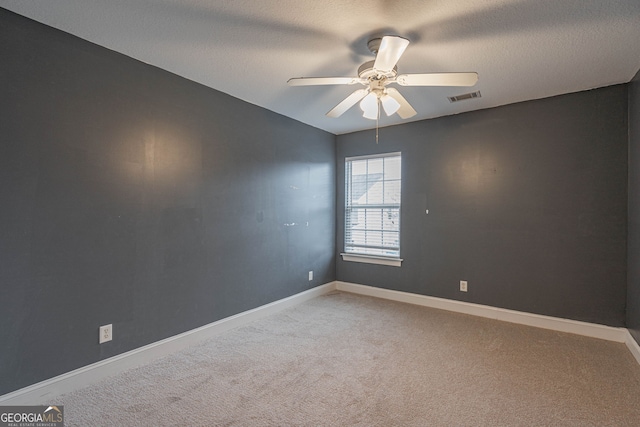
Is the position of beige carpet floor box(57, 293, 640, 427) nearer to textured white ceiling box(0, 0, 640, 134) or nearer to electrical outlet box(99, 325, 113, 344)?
electrical outlet box(99, 325, 113, 344)

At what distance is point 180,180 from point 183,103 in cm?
70

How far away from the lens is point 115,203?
2.45 m

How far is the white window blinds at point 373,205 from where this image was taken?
4465 mm

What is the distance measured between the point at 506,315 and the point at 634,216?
58.8 inches

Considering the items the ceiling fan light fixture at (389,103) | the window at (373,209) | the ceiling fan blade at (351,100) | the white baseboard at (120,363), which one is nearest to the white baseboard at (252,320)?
the white baseboard at (120,363)

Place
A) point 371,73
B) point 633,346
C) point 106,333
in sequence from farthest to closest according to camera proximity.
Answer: point 633,346
point 106,333
point 371,73

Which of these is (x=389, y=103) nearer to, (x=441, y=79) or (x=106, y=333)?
(x=441, y=79)

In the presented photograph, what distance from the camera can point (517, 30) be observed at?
2.14 m

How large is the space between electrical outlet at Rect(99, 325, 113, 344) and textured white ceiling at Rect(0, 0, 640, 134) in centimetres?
208

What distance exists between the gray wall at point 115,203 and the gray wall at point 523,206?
1945mm

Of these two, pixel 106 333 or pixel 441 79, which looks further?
pixel 106 333

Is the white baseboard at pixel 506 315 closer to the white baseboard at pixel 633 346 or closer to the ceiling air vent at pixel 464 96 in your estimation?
the white baseboard at pixel 633 346

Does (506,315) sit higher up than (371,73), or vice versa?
(371,73)

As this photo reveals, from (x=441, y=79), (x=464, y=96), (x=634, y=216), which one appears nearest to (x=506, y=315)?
Answer: (x=634, y=216)
